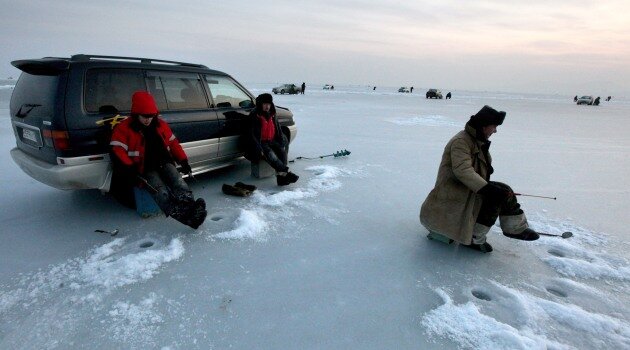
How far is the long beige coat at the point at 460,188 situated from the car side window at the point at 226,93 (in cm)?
346

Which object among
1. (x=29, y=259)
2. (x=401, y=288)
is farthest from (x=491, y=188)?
(x=29, y=259)

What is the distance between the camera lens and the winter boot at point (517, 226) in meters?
3.15

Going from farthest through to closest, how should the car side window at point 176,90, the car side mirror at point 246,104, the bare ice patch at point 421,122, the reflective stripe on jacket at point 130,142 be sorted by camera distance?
1. the bare ice patch at point 421,122
2. the car side mirror at point 246,104
3. the car side window at point 176,90
4. the reflective stripe on jacket at point 130,142

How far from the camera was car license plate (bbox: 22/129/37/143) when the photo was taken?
3.55m

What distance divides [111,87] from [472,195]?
3.97 meters

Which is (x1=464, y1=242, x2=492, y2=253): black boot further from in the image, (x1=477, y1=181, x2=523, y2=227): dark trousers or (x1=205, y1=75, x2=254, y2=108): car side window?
(x1=205, y1=75, x2=254, y2=108): car side window

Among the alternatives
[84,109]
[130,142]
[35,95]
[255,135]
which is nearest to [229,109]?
[255,135]

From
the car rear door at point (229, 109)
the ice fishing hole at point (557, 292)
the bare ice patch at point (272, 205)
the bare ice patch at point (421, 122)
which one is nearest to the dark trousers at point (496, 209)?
the ice fishing hole at point (557, 292)

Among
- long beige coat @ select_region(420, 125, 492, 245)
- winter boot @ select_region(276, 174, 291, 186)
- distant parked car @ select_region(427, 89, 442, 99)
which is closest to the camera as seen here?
long beige coat @ select_region(420, 125, 492, 245)

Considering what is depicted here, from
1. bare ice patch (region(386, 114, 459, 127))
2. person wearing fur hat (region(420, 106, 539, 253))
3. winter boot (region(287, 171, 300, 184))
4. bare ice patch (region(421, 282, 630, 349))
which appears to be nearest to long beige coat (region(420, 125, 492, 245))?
person wearing fur hat (region(420, 106, 539, 253))

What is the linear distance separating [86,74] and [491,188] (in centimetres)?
412

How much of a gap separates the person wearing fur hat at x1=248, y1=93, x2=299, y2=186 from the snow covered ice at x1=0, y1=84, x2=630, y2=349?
0.23 m

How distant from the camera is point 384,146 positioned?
27.6 feet

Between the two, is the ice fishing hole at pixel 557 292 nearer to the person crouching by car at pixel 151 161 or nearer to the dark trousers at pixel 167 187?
the person crouching by car at pixel 151 161
